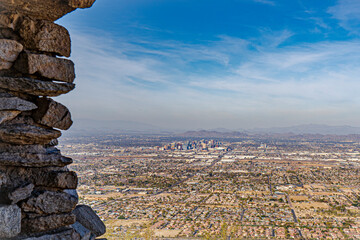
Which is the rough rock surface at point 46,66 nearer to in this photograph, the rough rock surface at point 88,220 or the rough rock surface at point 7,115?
→ the rough rock surface at point 7,115

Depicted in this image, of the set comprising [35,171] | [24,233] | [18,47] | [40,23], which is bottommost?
[24,233]

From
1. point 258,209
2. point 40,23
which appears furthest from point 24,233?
point 258,209

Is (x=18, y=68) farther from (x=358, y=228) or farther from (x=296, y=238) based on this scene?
(x=358, y=228)

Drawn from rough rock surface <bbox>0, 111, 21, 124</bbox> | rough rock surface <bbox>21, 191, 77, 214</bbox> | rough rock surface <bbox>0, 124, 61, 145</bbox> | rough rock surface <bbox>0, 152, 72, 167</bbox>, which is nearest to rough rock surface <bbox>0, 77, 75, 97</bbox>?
rough rock surface <bbox>0, 111, 21, 124</bbox>

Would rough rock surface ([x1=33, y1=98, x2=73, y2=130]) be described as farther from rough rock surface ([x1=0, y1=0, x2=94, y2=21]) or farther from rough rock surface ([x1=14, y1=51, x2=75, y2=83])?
rough rock surface ([x1=0, y1=0, x2=94, y2=21])

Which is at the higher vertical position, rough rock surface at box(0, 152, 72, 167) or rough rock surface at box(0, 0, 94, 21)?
rough rock surface at box(0, 0, 94, 21)

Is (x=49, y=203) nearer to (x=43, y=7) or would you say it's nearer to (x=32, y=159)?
(x=32, y=159)
